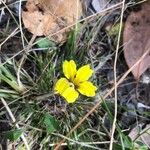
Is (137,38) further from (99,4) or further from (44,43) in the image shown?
(44,43)

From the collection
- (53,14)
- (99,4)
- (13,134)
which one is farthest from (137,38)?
(13,134)

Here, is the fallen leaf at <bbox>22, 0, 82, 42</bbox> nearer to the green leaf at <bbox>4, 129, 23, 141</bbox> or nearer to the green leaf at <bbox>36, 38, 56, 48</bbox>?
the green leaf at <bbox>36, 38, 56, 48</bbox>

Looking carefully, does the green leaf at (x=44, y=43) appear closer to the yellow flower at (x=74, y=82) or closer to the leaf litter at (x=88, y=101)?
the leaf litter at (x=88, y=101)

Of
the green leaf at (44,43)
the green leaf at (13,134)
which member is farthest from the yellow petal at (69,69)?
the green leaf at (13,134)

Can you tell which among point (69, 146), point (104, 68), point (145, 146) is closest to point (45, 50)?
point (104, 68)

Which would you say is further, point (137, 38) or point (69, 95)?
point (137, 38)

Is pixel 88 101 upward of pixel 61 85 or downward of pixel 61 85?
downward

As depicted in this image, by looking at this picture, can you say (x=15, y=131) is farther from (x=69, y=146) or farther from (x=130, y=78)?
(x=130, y=78)
